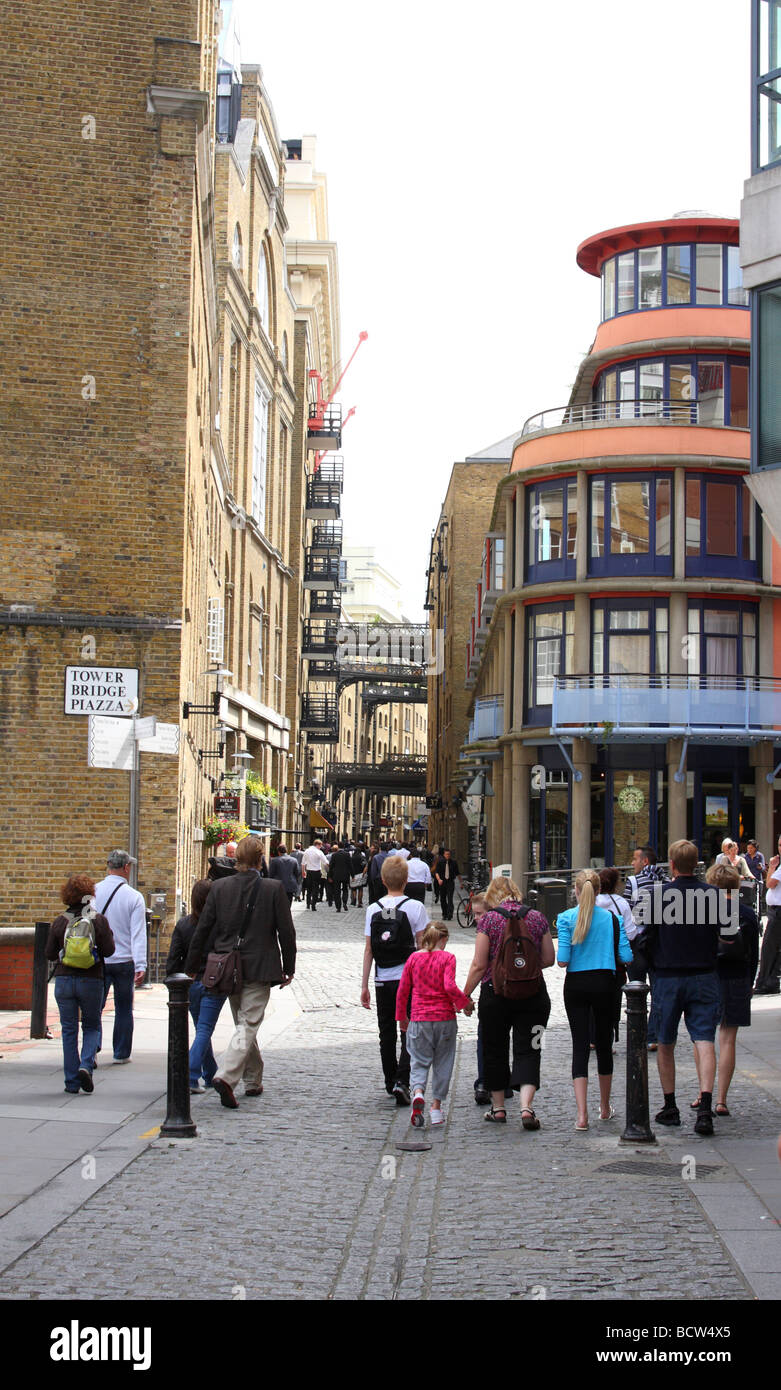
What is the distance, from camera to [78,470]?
17500 millimetres

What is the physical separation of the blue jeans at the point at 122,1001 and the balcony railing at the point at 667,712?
70.7 ft

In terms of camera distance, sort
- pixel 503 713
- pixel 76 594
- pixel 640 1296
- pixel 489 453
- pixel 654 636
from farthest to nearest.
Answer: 1. pixel 489 453
2. pixel 503 713
3. pixel 654 636
4. pixel 76 594
5. pixel 640 1296

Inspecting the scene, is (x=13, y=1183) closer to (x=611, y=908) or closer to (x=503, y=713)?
(x=611, y=908)

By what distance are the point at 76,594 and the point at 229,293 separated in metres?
19.8

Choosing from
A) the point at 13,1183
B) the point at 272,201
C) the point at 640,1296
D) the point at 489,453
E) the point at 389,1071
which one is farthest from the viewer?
the point at 489,453

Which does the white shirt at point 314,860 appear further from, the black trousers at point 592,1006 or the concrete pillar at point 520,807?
the black trousers at point 592,1006

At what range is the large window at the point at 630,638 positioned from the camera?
33.3 metres

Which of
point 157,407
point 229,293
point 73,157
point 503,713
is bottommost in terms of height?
point 503,713

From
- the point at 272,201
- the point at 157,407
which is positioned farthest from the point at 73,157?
the point at 272,201

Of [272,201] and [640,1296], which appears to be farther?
[272,201]

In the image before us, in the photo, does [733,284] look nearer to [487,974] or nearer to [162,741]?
[162,741]

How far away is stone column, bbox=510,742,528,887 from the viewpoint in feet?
114

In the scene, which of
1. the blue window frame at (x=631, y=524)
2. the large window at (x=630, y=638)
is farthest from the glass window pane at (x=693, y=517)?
the large window at (x=630, y=638)

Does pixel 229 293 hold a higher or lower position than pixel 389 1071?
higher
